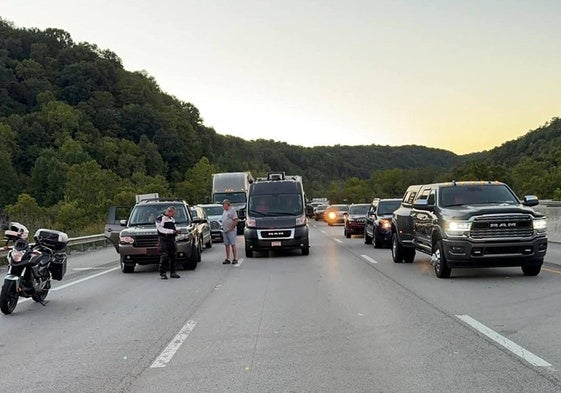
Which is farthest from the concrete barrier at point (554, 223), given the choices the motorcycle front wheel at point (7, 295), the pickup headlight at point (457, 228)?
the motorcycle front wheel at point (7, 295)

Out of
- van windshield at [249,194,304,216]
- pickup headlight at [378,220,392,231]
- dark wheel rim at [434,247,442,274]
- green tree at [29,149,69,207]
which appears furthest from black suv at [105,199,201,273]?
green tree at [29,149,69,207]

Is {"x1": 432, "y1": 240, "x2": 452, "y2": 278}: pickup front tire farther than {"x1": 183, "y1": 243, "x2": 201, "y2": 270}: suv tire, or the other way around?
{"x1": 183, "y1": 243, "x2": 201, "y2": 270}: suv tire

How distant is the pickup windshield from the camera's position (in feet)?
44.3

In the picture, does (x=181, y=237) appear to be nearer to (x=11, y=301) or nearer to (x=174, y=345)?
(x=11, y=301)

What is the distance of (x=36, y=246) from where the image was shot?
10703 mm

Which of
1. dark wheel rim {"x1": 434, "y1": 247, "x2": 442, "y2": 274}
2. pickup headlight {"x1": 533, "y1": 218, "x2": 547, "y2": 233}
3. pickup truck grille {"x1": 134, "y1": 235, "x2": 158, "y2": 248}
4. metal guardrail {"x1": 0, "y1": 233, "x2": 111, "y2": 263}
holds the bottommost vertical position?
metal guardrail {"x1": 0, "y1": 233, "x2": 111, "y2": 263}

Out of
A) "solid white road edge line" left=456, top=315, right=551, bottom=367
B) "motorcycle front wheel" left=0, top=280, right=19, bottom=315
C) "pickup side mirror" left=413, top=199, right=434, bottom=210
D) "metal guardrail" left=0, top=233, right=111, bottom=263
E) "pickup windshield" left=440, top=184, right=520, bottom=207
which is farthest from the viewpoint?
"metal guardrail" left=0, top=233, right=111, bottom=263

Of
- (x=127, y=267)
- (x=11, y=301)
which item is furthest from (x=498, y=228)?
(x=127, y=267)

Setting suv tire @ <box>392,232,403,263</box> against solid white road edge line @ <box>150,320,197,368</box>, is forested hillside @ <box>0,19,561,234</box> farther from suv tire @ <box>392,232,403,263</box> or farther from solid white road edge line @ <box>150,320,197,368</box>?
solid white road edge line @ <box>150,320,197,368</box>

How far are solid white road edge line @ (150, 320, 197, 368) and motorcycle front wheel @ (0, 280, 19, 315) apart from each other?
3085 mm

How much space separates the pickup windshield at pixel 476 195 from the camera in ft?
44.3

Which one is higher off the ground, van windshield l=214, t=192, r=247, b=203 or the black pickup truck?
van windshield l=214, t=192, r=247, b=203

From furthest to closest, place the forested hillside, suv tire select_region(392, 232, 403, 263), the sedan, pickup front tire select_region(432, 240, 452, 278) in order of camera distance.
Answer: the forested hillside < the sedan < suv tire select_region(392, 232, 403, 263) < pickup front tire select_region(432, 240, 452, 278)

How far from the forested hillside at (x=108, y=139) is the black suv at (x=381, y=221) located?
154 feet
